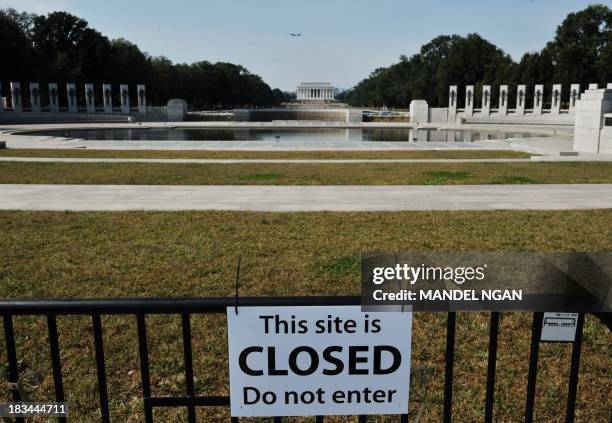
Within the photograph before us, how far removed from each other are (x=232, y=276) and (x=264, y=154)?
2011cm

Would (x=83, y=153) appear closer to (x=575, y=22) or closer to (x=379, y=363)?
(x=379, y=363)

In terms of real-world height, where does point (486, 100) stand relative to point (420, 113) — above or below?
above

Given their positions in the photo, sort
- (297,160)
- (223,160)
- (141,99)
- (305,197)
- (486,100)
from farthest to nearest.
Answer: (141,99) < (486,100) < (297,160) < (223,160) < (305,197)

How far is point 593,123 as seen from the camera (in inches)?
1028

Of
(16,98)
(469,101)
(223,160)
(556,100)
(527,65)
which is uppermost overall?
(527,65)

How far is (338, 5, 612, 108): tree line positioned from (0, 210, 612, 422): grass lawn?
263ft

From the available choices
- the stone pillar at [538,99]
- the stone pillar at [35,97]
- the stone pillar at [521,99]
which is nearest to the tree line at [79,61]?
the stone pillar at [35,97]

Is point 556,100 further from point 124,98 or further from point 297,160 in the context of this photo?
point 124,98

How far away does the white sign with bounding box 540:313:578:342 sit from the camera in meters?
2.33

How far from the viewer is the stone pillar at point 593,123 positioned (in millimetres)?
25688

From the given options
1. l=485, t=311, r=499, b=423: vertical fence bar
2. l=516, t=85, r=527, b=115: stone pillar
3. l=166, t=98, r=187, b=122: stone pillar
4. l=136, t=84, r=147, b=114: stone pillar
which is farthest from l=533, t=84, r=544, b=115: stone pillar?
l=485, t=311, r=499, b=423: vertical fence bar

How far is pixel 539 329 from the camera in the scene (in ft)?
7.98

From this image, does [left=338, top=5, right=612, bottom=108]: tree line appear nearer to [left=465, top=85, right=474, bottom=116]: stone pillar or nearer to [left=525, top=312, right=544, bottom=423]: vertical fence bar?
[left=465, top=85, right=474, bottom=116]: stone pillar

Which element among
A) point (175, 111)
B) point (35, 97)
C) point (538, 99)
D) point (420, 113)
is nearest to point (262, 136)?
point (420, 113)
